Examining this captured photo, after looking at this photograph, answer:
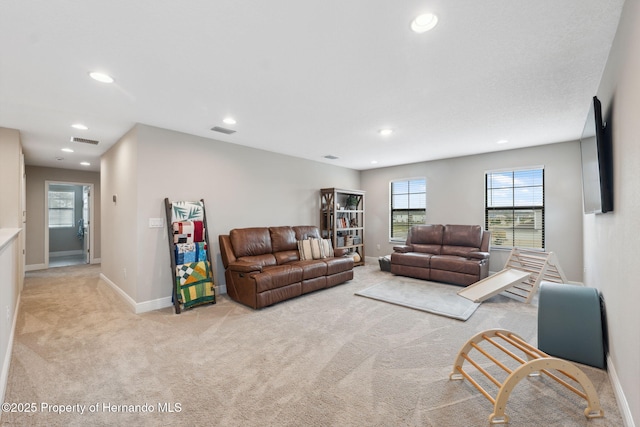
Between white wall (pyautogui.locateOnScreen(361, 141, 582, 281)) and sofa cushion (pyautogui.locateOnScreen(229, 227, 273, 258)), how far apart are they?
3.59m

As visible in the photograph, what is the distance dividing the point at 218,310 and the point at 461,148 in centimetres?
483

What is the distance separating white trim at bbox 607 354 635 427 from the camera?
1.70 metres

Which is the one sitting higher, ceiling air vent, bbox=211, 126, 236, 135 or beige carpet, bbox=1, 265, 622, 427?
ceiling air vent, bbox=211, 126, 236, 135

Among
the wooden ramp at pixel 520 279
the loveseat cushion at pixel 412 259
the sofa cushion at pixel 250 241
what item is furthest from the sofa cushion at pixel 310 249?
the wooden ramp at pixel 520 279

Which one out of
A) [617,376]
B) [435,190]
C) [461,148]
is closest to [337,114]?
[461,148]

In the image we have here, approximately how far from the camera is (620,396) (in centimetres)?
190

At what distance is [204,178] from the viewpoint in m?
4.45

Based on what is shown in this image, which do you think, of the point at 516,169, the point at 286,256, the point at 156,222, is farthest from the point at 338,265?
the point at 516,169

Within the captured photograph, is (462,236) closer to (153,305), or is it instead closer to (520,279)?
(520,279)

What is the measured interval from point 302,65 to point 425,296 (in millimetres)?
3580

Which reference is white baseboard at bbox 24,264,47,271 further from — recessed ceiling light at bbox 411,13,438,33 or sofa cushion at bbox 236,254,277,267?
recessed ceiling light at bbox 411,13,438,33

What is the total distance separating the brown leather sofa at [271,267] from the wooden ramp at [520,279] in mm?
2012

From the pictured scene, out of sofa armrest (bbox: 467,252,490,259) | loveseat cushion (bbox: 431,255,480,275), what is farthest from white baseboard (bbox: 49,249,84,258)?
sofa armrest (bbox: 467,252,490,259)

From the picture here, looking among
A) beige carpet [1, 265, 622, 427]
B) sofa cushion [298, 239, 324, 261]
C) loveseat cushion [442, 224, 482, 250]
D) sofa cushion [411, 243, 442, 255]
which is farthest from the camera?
sofa cushion [411, 243, 442, 255]
